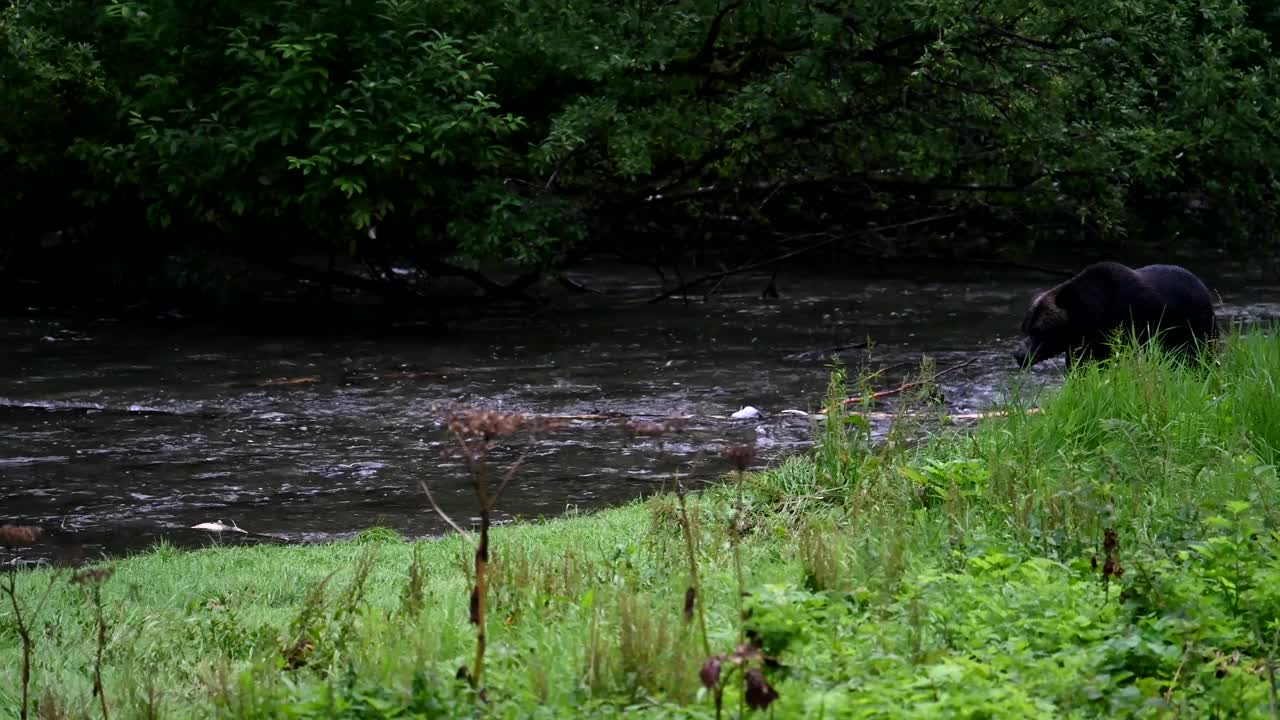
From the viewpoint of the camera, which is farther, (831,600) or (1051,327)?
(1051,327)

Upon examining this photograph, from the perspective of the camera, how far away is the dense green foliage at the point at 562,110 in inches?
632

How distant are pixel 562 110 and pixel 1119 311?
8292 millimetres

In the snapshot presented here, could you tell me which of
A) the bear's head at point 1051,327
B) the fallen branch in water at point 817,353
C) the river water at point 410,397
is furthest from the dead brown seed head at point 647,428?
the fallen branch in water at point 817,353

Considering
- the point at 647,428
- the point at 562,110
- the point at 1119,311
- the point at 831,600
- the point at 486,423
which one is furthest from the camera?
the point at 562,110

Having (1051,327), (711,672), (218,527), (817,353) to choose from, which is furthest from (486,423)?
(817,353)

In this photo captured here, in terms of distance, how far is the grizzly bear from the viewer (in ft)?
37.2

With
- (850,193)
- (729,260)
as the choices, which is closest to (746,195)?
(850,193)

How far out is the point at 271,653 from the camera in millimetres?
4934

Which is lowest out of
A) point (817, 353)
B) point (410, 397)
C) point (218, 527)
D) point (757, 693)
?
point (218, 527)

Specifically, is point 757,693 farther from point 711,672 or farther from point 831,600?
point 831,600

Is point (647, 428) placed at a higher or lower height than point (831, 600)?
higher

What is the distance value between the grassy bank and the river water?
3.75 feet

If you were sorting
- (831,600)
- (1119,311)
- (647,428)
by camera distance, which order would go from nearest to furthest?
(647,428), (831,600), (1119,311)

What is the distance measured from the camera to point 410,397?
13.7 metres
